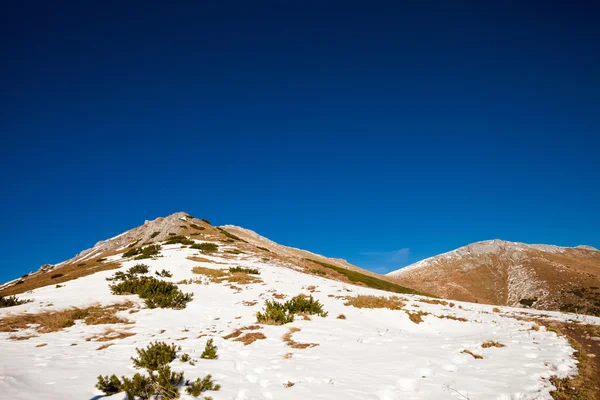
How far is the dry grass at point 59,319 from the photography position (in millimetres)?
11375

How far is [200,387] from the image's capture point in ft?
19.2

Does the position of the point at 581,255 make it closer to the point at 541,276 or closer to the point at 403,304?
the point at 541,276

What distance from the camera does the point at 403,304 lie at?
1638 centimetres

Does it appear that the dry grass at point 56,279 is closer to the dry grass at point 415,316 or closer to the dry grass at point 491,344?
the dry grass at point 415,316

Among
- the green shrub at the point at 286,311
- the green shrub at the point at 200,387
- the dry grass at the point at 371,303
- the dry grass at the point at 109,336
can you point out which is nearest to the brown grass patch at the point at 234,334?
the green shrub at the point at 286,311

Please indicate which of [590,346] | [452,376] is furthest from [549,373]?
[590,346]

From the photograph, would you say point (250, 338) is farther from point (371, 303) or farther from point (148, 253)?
point (148, 253)

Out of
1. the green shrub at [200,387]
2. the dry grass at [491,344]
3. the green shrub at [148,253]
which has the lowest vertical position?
the green shrub at [200,387]

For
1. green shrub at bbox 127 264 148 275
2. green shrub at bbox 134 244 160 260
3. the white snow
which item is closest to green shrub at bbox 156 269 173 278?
green shrub at bbox 127 264 148 275

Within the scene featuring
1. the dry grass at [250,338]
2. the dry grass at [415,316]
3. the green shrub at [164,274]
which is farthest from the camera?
the green shrub at [164,274]

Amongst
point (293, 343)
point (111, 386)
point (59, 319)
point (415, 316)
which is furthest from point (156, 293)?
point (415, 316)

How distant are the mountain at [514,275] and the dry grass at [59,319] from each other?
56176 millimetres

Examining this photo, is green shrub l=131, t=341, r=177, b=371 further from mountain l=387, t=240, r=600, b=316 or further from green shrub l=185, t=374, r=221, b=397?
mountain l=387, t=240, r=600, b=316

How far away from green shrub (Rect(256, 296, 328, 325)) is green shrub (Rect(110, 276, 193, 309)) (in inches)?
191
